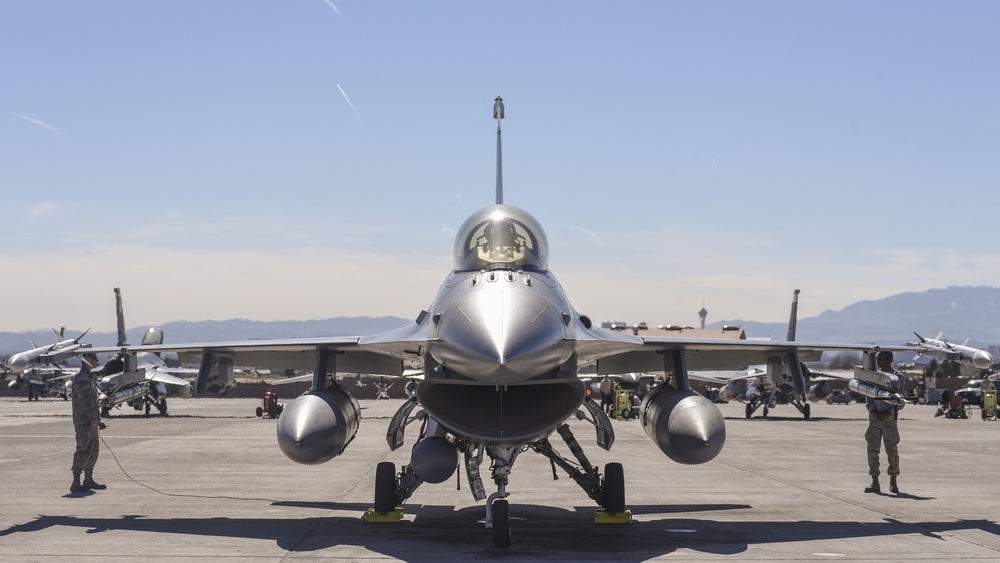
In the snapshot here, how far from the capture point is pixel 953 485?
15.7 m

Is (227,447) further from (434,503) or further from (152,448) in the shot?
(434,503)

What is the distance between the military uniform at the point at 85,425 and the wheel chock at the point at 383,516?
5.43m

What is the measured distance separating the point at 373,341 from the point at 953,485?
37.4 ft

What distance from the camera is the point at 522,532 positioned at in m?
10.3

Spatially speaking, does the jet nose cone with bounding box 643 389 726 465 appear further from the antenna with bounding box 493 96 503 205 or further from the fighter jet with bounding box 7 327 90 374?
the fighter jet with bounding box 7 327 90 374

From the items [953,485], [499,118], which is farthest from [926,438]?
[499,118]

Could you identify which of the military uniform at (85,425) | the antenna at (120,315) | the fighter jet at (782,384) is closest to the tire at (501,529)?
the fighter jet at (782,384)

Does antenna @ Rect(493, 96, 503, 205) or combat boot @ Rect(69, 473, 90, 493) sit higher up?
antenna @ Rect(493, 96, 503, 205)

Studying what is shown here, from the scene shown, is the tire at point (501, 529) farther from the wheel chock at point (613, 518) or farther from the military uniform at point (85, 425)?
the military uniform at point (85, 425)

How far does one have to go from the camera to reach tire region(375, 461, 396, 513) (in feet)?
37.0

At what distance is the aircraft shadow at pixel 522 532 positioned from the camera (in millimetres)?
9195

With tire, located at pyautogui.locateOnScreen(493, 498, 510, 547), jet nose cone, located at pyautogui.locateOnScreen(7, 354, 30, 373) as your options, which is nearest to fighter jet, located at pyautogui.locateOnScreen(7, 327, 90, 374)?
jet nose cone, located at pyautogui.locateOnScreen(7, 354, 30, 373)

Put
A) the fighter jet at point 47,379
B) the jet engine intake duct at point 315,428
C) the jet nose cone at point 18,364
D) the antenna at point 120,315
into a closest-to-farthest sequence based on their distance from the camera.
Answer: the jet engine intake duct at point 315,428
the jet nose cone at point 18,364
the antenna at point 120,315
the fighter jet at point 47,379

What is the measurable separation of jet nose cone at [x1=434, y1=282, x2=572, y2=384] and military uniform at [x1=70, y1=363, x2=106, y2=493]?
8.50m
